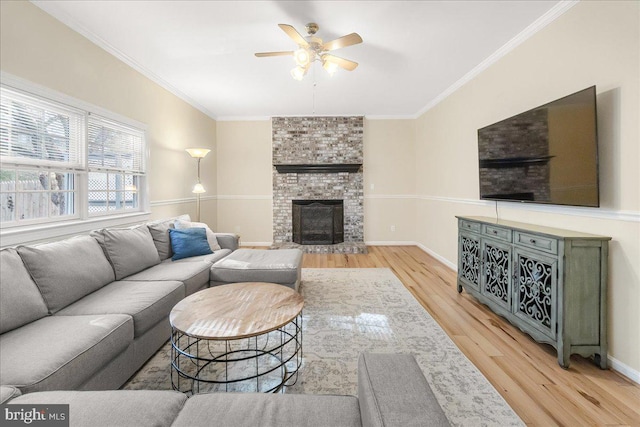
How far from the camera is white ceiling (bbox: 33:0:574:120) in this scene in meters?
2.34

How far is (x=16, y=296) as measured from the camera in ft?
5.17

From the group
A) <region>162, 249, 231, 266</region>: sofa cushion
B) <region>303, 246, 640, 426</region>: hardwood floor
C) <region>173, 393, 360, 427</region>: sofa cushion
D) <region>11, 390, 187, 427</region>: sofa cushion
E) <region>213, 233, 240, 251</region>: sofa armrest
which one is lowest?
<region>303, 246, 640, 426</region>: hardwood floor

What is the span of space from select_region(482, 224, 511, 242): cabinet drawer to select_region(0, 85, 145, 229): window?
3946mm

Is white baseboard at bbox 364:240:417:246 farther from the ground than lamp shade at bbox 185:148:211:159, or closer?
closer

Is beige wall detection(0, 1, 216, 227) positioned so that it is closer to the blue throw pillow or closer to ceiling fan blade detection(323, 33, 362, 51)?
the blue throw pillow

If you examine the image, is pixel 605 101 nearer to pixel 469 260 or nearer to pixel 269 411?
pixel 469 260

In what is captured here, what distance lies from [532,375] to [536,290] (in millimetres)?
611

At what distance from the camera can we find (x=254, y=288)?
2.12 m

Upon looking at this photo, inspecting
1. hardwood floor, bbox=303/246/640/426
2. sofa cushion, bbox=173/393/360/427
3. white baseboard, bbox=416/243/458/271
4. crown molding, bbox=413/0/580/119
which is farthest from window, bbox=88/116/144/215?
white baseboard, bbox=416/243/458/271

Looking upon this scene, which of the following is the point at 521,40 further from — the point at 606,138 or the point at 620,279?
the point at 620,279

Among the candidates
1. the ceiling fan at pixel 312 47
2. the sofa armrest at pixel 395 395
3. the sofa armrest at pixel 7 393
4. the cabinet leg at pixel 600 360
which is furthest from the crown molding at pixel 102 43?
the cabinet leg at pixel 600 360

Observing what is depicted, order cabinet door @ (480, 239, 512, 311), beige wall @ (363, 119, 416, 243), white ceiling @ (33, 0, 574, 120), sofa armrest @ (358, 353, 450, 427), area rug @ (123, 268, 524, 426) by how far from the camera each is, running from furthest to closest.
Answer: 1. beige wall @ (363, 119, 416, 243)
2. cabinet door @ (480, 239, 512, 311)
3. white ceiling @ (33, 0, 574, 120)
4. area rug @ (123, 268, 524, 426)
5. sofa armrest @ (358, 353, 450, 427)

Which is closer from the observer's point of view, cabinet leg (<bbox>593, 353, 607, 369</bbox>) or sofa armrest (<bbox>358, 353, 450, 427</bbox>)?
sofa armrest (<bbox>358, 353, 450, 427</bbox>)

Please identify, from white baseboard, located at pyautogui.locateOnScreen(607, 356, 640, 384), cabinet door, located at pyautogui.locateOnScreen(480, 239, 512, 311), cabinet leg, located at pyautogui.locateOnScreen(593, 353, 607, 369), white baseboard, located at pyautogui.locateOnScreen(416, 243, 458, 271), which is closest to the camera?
white baseboard, located at pyautogui.locateOnScreen(607, 356, 640, 384)
